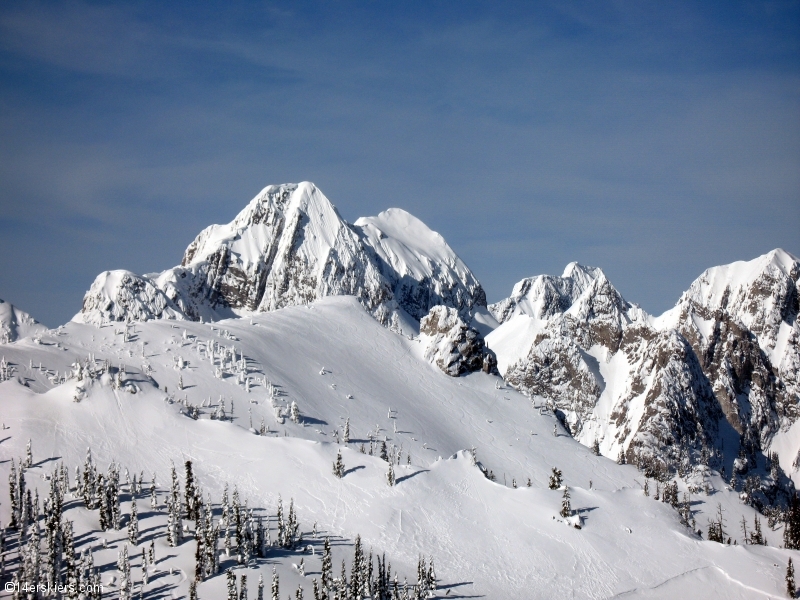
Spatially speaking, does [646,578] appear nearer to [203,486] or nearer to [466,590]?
[466,590]

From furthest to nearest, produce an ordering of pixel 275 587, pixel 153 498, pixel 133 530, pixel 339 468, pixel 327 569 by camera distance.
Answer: pixel 339 468
pixel 153 498
pixel 327 569
pixel 133 530
pixel 275 587

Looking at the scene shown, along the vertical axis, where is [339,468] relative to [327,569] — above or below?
above

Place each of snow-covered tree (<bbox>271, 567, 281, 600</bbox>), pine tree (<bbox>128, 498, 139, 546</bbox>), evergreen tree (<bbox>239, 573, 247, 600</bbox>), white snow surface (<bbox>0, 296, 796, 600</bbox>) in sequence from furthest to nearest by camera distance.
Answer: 1. white snow surface (<bbox>0, 296, 796, 600</bbox>)
2. pine tree (<bbox>128, 498, 139, 546</bbox>)
3. snow-covered tree (<bbox>271, 567, 281, 600</bbox>)
4. evergreen tree (<bbox>239, 573, 247, 600</bbox>)

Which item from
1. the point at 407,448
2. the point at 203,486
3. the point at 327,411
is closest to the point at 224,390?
the point at 327,411

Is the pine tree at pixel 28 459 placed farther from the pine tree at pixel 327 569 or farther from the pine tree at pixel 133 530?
the pine tree at pixel 327 569

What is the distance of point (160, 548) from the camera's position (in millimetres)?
110375

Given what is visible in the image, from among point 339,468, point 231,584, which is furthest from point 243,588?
point 339,468

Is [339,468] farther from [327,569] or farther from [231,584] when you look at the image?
[231,584]

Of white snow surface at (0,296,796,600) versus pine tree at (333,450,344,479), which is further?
pine tree at (333,450,344,479)

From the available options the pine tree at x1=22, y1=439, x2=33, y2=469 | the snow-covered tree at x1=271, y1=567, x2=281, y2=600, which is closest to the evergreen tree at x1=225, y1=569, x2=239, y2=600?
the snow-covered tree at x1=271, y1=567, x2=281, y2=600

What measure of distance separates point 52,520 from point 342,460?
49551 millimetres

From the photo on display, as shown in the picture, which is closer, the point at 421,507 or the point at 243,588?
the point at 243,588

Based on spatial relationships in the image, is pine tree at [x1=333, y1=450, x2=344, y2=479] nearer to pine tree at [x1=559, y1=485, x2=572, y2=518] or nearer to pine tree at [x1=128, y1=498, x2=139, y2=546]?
pine tree at [x1=559, y1=485, x2=572, y2=518]

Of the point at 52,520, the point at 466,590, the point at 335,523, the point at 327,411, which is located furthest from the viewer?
the point at 327,411
